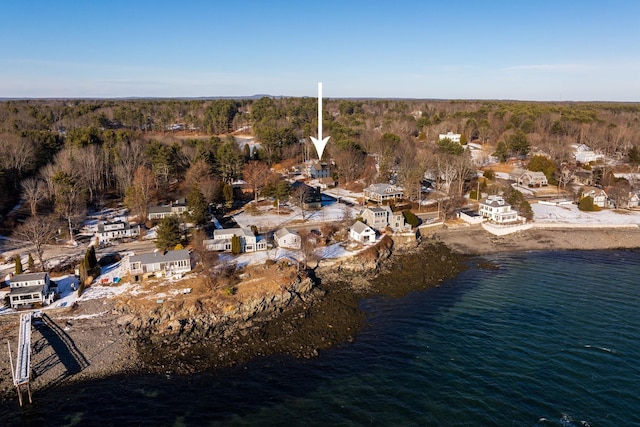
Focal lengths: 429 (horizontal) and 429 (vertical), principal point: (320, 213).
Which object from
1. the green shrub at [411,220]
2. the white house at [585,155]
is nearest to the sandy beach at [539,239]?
the green shrub at [411,220]

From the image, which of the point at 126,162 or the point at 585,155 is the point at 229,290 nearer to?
the point at 126,162

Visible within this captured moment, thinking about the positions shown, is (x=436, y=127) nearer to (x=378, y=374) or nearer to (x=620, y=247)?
(x=620, y=247)

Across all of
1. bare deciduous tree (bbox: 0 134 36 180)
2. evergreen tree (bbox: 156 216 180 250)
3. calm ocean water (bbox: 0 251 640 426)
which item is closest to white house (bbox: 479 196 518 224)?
calm ocean water (bbox: 0 251 640 426)

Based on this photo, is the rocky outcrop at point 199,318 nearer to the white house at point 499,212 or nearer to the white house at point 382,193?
the white house at point 382,193

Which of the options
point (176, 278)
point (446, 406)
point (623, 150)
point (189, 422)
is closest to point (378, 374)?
point (446, 406)

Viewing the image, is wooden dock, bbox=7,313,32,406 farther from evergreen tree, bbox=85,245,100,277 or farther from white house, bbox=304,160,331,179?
white house, bbox=304,160,331,179

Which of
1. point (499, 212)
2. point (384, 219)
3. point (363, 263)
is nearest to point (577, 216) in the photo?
point (499, 212)
